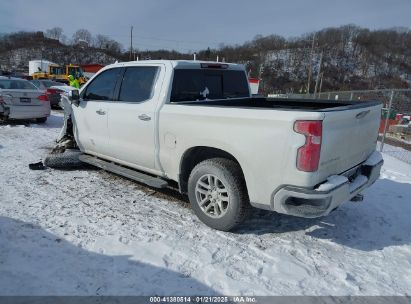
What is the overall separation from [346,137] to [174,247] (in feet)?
6.88

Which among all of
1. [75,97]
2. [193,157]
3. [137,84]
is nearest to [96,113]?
[75,97]

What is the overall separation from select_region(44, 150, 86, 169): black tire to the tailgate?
4537 mm

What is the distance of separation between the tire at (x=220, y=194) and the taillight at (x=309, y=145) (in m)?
0.83

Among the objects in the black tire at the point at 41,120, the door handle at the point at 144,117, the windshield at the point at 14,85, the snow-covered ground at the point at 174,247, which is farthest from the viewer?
the black tire at the point at 41,120

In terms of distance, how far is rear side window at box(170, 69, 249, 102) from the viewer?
4562 mm

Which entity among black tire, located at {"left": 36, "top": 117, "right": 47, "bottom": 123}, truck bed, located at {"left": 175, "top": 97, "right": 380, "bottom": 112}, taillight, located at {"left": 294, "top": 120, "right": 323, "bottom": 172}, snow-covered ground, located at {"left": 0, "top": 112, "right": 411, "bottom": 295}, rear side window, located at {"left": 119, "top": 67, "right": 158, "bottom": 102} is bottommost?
snow-covered ground, located at {"left": 0, "top": 112, "right": 411, "bottom": 295}

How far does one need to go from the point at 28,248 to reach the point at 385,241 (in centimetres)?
390

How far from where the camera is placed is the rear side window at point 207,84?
4.56 meters

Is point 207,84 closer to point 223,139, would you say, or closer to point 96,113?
point 223,139

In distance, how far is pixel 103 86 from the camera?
5531 mm

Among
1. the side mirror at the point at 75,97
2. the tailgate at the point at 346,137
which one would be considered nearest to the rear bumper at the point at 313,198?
the tailgate at the point at 346,137

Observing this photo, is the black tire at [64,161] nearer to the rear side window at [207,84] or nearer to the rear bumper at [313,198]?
the rear side window at [207,84]

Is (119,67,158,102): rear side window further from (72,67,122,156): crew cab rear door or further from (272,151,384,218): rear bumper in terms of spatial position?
(272,151,384,218): rear bumper

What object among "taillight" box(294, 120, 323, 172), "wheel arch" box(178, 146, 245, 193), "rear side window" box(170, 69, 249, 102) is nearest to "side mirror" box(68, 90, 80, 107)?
"rear side window" box(170, 69, 249, 102)
